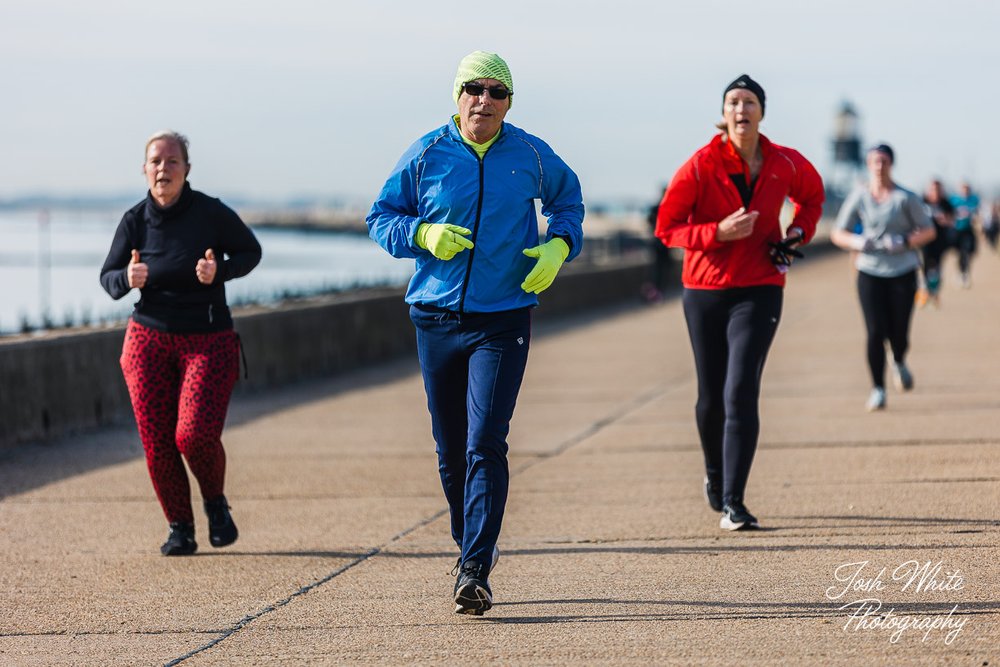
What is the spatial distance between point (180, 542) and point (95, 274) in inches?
2471

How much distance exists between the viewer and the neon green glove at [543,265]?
20.1ft

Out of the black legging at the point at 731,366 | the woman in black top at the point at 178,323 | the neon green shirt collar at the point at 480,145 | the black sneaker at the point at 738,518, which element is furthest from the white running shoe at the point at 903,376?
the neon green shirt collar at the point at 480,145

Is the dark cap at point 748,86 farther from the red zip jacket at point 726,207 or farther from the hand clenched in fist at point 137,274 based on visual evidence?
the hand clenched in fist at point 137,274

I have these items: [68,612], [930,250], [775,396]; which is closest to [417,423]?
[775,396]

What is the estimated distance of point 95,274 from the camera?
2702 inches

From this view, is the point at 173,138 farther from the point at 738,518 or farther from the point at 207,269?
the point at 738,518

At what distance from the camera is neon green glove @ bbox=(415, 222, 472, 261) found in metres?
6.00

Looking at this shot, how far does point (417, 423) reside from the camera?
12.9 metres

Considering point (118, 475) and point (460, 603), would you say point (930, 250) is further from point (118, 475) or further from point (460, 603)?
point (460, 603)

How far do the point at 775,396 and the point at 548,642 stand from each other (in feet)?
28.4

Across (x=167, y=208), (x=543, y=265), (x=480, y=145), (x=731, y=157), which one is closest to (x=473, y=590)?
(x=543, y=265)

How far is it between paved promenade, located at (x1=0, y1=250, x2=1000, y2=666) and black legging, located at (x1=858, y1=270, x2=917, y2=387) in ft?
1.60

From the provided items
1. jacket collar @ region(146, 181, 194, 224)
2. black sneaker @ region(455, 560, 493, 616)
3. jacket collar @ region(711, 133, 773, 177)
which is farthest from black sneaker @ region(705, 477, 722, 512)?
jacket collar @ region(146, 181, 194, 224)

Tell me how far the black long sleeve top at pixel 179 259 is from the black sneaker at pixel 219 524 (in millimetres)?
755
